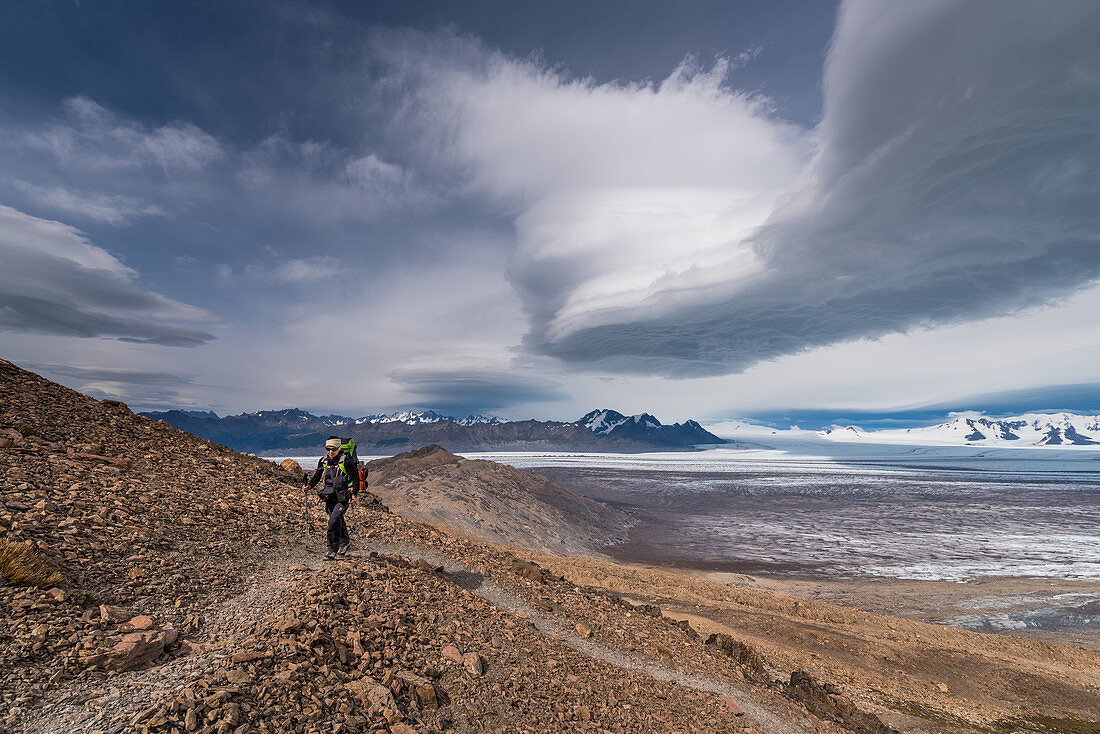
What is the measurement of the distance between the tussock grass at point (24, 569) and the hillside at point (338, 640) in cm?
17

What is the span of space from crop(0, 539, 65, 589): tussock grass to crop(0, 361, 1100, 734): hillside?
0.17 meters

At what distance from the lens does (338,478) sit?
1131 centimetres

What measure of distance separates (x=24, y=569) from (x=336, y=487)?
5.27 meters

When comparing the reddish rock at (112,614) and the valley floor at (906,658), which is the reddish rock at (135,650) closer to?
the reddish rock at (112,614)

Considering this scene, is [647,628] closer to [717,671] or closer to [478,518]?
[717,671]

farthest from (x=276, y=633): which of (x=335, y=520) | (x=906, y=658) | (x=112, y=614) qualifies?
(x=906, y=658)

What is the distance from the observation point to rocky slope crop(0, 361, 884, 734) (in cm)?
522

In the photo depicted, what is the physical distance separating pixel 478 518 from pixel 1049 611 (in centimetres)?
3947

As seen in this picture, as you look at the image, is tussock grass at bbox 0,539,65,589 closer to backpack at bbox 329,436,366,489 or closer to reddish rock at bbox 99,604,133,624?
reddish rock at bbox 99,604,133,624

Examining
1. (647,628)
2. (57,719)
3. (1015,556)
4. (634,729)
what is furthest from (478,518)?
(1015,556)

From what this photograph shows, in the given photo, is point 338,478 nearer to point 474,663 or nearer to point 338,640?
point 338,640

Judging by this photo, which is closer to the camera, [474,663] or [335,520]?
[474,663]

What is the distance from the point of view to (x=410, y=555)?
13734 mm

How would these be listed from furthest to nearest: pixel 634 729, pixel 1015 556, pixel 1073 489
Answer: pixel 1073 489
pixel 1015 556
pixel 634 729
